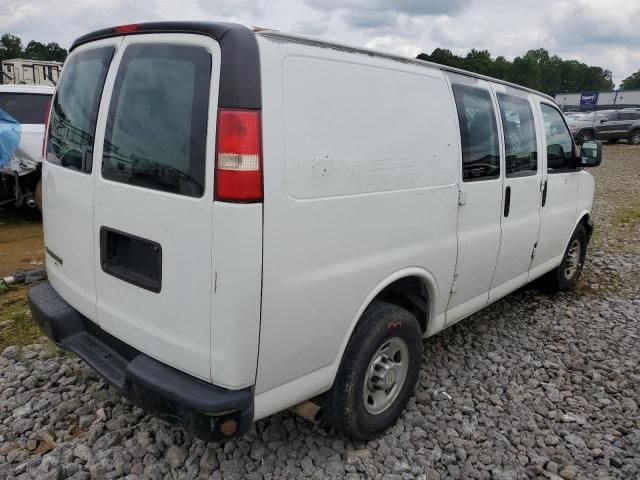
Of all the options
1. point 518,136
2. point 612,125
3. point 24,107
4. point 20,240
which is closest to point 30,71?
point 24,107

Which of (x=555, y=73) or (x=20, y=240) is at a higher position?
(x=555, y=73)

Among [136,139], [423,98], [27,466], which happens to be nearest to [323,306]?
[136,139]

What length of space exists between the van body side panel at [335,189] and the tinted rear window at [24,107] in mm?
6250

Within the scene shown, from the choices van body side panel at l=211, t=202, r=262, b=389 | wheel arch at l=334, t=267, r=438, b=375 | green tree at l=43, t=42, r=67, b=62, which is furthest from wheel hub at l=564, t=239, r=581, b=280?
green tree at l=43, t=42, r=67, b=62

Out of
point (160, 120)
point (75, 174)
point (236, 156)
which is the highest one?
point (160, 120)

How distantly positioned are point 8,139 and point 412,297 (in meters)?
5.79

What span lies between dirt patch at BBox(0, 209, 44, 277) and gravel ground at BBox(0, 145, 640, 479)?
2281 mm

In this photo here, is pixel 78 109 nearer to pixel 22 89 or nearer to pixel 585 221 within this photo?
pixel 585 221

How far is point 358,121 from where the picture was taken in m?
2.43

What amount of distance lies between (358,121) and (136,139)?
39.4 inches

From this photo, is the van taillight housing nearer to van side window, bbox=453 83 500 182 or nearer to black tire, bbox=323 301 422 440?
black tire, bbox=323 301 422 440

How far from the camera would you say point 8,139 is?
648 centimetres

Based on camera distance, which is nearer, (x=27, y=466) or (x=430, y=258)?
(x=27, y=466)

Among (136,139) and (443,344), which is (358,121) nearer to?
(136,139)
